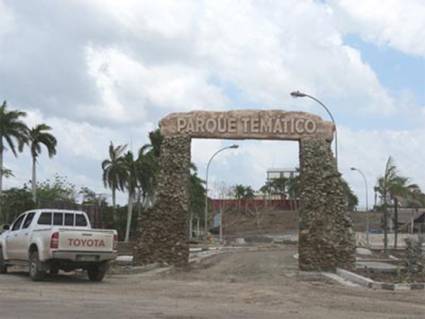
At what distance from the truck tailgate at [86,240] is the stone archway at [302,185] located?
22.8 ft

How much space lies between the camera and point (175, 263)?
26.7 metres

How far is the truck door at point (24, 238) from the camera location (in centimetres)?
2055

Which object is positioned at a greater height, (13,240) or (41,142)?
(41,142)

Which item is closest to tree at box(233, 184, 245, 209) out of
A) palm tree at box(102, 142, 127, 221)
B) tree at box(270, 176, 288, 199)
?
tree at box(270, 176, 288, 199)

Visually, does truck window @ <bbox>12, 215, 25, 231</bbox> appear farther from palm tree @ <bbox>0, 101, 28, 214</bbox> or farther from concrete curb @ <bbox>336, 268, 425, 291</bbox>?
palm tree @ <bbox>0, 101, 28, 214</bbox>

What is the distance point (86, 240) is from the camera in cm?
1934

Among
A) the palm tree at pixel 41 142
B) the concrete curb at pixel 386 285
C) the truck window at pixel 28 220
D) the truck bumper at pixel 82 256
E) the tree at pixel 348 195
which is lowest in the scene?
the concrete curb at pixel 386 285

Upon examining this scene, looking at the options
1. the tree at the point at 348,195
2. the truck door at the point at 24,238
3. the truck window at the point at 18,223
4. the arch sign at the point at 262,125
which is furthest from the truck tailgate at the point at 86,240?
the tree at the point at 348,195

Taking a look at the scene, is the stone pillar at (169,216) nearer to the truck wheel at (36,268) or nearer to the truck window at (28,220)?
the truck window at (28,220)

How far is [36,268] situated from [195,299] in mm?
5974

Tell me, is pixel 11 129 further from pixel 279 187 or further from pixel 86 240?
pixel 279 187

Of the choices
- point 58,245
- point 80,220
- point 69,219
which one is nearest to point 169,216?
point 80,220

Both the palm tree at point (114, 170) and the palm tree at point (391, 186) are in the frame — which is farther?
the palm tree at point (114, 170)

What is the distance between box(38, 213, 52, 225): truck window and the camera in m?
21.0
